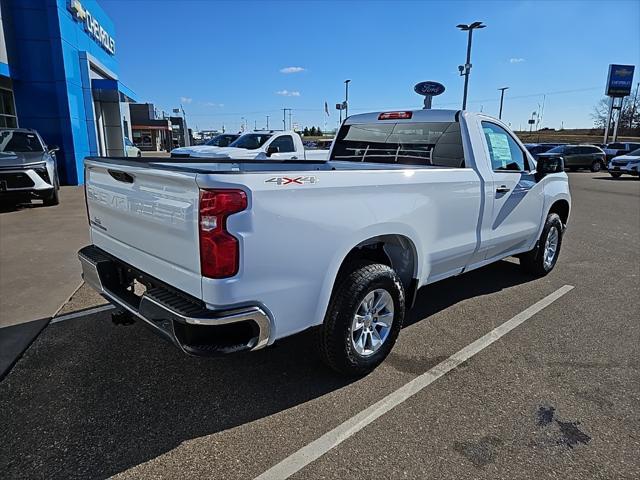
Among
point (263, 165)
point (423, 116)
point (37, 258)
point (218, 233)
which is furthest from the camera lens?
point (37, 258)

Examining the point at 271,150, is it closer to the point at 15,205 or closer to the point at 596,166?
the point at 15,205

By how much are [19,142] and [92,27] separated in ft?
32.8

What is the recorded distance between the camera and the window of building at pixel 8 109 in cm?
1498

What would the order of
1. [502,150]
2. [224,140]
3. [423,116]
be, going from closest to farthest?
1. [423,116]
2. [502,150]
3. [224,140]

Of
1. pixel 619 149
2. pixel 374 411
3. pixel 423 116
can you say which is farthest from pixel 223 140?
pixel 619 149

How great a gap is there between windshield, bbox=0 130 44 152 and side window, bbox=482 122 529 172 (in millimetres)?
10718

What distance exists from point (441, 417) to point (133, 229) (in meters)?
2.35

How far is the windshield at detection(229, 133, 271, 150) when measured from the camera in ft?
49.2

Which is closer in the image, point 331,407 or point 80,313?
point 331,407

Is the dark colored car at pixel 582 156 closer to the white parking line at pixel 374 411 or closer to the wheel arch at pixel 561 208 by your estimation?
the wheel arch at pixel 561 208

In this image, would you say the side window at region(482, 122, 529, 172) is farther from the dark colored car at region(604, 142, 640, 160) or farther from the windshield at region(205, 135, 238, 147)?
the dark colored car at region(604, 142, 640, 160)

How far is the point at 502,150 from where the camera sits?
4.84 meters

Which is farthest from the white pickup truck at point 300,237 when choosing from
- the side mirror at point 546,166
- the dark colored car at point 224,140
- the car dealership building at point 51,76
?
the dark colored car at point 224,140

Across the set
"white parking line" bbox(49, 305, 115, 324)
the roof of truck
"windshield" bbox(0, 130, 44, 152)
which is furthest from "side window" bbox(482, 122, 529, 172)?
"windshield" bbox(0, 130, 44, 152)
